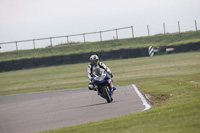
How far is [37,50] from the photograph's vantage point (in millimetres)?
55688

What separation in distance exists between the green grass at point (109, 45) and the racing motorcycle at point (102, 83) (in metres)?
30.8

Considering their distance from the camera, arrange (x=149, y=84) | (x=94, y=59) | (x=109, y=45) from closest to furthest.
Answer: (x=94, y=59) → (x=149, y=84) → (x=109, y=45)

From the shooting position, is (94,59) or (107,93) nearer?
(107,93)

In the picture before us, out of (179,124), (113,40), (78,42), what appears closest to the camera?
(179,124)

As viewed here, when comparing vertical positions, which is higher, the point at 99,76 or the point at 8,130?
the point at 99,76

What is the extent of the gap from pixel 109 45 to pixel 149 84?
30.9 metres

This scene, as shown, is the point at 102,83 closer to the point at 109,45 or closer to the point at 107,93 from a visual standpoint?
the point at 107,93

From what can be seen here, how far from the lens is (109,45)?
51375 mm

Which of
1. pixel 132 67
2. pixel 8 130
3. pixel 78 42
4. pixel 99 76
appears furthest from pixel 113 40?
pixel 8 130

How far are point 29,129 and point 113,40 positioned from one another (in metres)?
43.4

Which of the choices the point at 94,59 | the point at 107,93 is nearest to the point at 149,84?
the point at 94,59

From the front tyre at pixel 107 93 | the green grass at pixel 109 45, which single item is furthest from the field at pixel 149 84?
the green grass at pixel 109 45

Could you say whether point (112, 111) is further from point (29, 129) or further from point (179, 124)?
point (179, 124)

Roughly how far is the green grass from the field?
658cm
